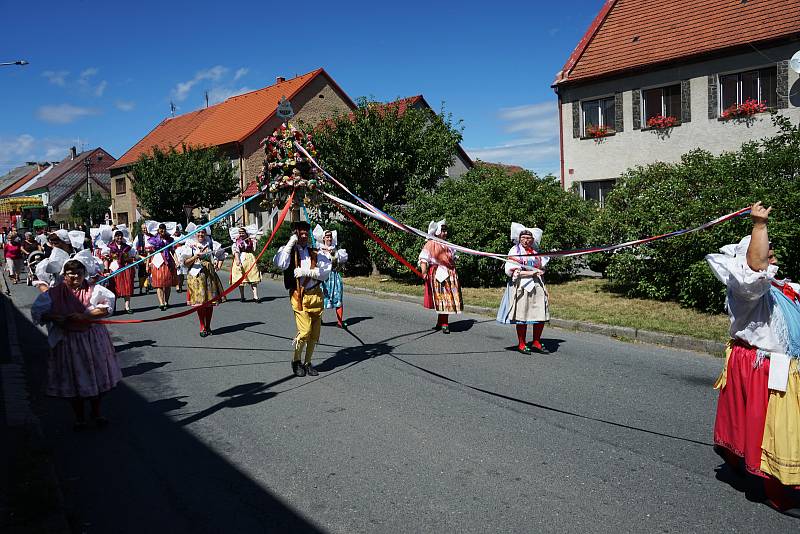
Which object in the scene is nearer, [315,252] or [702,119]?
[315,252]

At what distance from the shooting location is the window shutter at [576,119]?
2417 cm

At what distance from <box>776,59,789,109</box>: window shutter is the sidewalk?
67.0 ft

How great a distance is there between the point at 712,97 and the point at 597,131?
3947mm

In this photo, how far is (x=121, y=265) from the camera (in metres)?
14.9

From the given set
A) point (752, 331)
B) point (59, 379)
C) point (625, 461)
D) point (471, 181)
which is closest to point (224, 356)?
point (59, 379)

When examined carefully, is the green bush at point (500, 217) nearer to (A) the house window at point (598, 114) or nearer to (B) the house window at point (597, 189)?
(B) the house window at point (597, 189)

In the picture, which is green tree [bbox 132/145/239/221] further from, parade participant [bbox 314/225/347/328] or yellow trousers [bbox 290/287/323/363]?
yellow trousers [bbox 290/287/323/363]

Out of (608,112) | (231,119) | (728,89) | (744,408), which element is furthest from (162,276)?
(231,119)

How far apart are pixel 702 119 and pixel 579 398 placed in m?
17.6

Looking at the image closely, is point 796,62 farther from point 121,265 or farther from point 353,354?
point 121,265

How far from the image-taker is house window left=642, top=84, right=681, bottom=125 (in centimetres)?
2180

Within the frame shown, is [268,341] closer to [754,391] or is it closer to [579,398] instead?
[579,398]

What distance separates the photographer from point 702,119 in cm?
2103

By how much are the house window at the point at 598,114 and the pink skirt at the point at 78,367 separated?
820 inches
